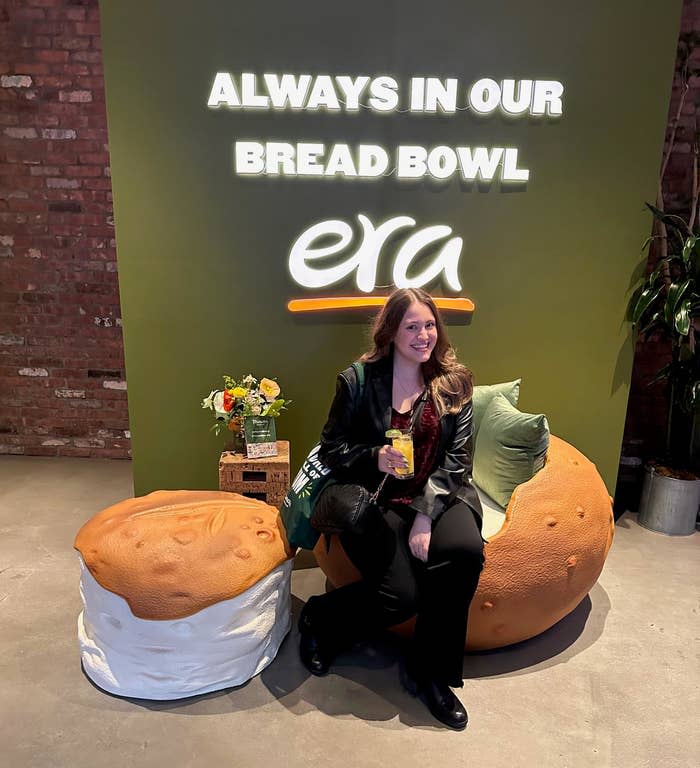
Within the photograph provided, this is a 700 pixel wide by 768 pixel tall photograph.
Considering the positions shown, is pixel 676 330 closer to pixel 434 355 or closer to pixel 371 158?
pixel 434 355

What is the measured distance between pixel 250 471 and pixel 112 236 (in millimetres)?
2183

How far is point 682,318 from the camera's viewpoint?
3117mm

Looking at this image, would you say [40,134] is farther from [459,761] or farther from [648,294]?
[459,761]

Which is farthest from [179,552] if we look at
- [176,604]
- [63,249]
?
[63,249]

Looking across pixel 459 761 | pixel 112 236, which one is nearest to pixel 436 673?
pixel 459 761

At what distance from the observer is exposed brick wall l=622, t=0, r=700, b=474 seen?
3572 millimetres

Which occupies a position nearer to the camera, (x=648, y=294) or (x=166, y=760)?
(x=166, y=760)

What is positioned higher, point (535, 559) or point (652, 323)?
point (652, 323)

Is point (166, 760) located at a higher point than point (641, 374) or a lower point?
lower

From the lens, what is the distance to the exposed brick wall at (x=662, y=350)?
357 cm

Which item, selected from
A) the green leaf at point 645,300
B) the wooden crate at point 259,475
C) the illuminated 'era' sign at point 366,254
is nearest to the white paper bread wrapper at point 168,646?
the wooden crate at point 259,475

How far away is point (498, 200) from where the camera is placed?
10.2 feet

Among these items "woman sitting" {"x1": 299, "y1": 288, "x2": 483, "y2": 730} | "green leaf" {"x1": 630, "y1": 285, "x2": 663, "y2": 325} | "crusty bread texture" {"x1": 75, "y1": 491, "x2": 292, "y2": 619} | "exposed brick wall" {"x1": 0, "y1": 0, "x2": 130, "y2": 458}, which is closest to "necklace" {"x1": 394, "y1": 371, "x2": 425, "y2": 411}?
"woman sitting" {"x1": 299, "y1": 288, "x2": 483, "y2": 730}

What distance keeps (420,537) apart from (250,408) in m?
1.14
